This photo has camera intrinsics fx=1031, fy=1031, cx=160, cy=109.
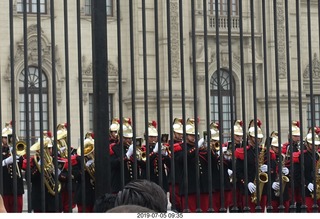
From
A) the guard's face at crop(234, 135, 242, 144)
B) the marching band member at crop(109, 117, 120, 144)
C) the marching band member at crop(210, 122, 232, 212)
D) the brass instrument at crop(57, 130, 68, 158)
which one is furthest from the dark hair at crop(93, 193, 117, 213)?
the guard's face at crop(234, 135, 242, 144)

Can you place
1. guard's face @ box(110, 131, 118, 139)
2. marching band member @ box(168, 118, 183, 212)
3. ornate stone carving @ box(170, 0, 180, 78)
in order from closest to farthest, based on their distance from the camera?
1. marching band member @ box(168, 118, 183, 212)
2. guard's face @ box(110, 131, 118, 139)
3. ornate stone carving @ box(170, 0, 180, 78)

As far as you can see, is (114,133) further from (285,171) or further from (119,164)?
(119,164)

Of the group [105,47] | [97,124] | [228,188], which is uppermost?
[105,47]

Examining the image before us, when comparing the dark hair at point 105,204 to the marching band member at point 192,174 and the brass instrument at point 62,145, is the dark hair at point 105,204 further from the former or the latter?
the brass instrument at point 62,145

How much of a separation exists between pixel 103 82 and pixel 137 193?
245 cm

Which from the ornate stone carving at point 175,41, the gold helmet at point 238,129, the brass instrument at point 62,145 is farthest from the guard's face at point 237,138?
the ornate stone carving at point 175,41

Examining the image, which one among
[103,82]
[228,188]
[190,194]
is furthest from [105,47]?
[228,188]

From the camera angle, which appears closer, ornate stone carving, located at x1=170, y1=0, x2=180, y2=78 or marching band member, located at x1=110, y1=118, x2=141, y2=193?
marching band member, located at x1=110, y1=118, x2=141, y2=193

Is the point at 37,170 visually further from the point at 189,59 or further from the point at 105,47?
the point at 189,59

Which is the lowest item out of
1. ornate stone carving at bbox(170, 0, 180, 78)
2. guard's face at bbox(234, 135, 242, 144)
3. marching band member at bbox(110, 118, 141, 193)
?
marching band member at bbox(110, 118, 141, 193)

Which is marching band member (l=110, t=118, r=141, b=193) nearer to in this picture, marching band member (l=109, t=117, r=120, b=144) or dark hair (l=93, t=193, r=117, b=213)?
marching band member (l=109, t=117, r=120, b=144)

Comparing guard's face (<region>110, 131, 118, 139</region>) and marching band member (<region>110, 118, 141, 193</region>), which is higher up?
guard's face (<region>110, 131, 118, 139</region>)

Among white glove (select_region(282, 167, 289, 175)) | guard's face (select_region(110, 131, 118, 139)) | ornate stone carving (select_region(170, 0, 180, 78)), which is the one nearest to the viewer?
white glove (select_region(282, 167, 289, 175))

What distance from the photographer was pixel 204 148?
12094mm
